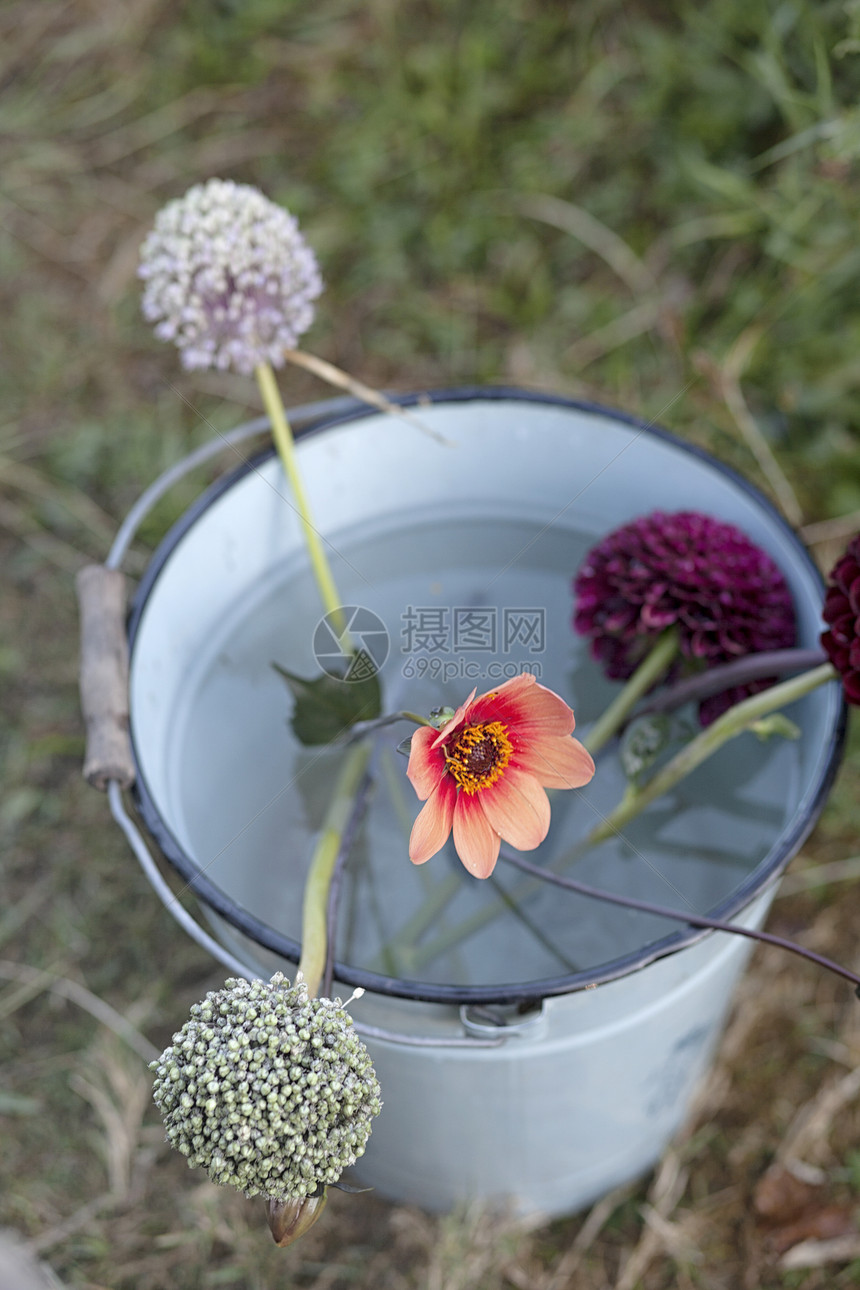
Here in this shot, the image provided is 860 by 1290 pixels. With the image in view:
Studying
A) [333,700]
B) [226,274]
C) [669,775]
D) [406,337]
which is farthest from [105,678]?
[406,337]

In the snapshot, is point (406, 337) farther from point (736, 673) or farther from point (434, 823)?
point (434, 823)

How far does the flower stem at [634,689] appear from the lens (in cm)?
82

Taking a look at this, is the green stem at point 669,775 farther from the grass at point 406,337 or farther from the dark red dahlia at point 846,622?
the grass at point 406,337

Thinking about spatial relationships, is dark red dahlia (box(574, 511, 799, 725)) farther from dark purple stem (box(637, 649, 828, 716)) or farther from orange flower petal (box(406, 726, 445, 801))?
orange flower petal (box(406, 726, 445, 801))

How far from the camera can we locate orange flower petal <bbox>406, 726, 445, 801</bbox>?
1.74 feet

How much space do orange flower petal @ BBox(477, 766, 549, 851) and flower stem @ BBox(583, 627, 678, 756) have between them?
243 millimetres

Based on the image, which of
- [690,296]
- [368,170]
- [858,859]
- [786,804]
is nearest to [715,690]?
[786,804]

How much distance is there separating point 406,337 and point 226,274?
3.03 ft

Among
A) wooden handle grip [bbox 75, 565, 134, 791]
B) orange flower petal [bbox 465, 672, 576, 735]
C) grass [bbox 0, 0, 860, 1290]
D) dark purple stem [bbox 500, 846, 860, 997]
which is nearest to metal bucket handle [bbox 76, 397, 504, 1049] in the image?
wooden handle grip [bbox 75, 565, 134, 791]

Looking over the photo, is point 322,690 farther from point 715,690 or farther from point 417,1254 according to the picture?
point 417,1254

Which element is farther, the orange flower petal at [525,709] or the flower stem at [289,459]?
the flower stem at [289,459]

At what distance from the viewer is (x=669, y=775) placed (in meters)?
0.76

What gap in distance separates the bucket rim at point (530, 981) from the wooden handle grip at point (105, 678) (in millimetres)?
10

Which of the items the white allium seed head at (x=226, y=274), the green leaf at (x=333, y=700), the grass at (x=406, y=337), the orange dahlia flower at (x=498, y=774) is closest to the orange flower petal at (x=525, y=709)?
the orange dahlia flower at (x=498, y=774)
